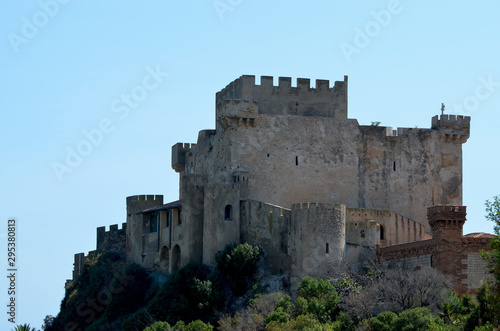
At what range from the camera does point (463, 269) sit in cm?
5138

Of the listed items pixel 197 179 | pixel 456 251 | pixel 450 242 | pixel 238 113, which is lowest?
pixel 456 251

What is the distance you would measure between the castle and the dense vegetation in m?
1.17

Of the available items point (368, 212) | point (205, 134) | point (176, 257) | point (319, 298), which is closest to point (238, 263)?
point (319, 298)

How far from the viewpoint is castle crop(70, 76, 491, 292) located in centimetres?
5431

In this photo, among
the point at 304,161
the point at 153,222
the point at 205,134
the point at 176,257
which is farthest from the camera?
the point at 205,134

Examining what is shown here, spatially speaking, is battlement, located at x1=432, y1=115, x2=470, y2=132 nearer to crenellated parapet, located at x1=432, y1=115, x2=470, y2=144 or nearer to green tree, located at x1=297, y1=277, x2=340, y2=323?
crenellated parapet, located at x1=432, y1=115, x2=470, y2=144

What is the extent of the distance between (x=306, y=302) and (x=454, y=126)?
56.4ft

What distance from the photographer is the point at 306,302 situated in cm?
5162

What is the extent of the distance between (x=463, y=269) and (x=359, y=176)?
12.1 metres

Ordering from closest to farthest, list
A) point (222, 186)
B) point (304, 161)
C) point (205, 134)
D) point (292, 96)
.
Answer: point (222, 186) < point (304, 161) < point (292, 96) < point (205, 134)

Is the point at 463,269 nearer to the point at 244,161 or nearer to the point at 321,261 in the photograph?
the point at 321,261

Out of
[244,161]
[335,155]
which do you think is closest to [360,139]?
[335,155]

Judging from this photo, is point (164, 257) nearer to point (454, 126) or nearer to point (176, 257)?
point (176, 257)

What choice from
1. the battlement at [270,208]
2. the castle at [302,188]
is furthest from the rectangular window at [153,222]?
the battlement at [270,208]
